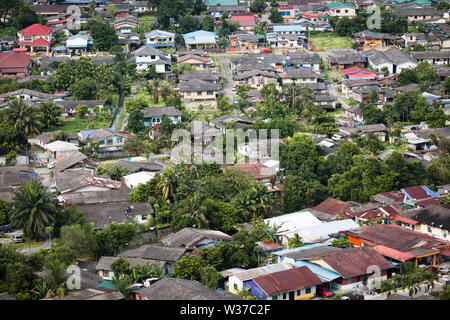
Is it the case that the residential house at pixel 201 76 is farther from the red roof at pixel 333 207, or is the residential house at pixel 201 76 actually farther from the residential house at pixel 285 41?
the red roof at pixel 333 207

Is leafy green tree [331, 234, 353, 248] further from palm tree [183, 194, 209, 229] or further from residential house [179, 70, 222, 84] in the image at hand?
residential house [179, 70, 222, 84]

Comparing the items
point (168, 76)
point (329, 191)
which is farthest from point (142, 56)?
point (329, 191)

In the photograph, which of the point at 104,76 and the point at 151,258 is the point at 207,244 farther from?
the point at 104,76

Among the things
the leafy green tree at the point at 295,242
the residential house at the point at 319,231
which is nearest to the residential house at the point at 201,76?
the residential house at the point at 319,231

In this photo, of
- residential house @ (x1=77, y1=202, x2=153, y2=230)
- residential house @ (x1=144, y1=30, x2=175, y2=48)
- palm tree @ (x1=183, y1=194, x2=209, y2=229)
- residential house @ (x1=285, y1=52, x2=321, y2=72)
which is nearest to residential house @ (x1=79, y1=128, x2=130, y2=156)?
residential house @ (x1=77, y1=202, x2=153, y2=230)

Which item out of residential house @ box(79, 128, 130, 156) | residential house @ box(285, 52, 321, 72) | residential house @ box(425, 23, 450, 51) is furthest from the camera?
residential house @ box(425, 23, 450, 51)

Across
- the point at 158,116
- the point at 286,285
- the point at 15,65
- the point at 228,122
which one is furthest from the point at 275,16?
the point at 286,285
